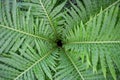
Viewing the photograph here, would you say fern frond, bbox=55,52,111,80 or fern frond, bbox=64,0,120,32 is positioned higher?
fern frond, bbox=64,0,120,32

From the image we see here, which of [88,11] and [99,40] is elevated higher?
[88,11]

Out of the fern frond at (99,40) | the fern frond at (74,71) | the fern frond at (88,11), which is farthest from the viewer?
the fern frond at (88,11)

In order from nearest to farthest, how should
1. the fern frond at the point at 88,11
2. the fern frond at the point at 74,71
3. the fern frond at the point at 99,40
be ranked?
the fern frond at the point at 99,40
the fern frond at the point at 74,71
the fern frond at the point at 88,11

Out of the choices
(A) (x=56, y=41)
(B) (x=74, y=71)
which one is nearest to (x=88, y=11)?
(A) (x=56, y=41)

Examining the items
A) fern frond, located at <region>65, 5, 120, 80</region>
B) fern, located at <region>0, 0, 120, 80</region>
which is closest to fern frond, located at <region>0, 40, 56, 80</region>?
fern, located at <region>0, 0, 120, 80</region>

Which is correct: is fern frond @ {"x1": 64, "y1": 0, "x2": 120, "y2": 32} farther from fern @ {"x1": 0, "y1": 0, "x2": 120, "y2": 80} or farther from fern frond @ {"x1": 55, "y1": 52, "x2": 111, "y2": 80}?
fern frond @ {"x1": 55, "y1": 52, "x2": 111, "y2": 80}

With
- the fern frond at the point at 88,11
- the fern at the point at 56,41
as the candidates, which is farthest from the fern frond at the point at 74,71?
the fern frond at the point at 88,11

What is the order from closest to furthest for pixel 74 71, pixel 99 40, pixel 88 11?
1. pixel 99 40
2. pixel 74 71
3. pixel 88 11

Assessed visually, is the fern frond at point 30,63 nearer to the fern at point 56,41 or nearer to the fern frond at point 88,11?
the fern at point 56,41

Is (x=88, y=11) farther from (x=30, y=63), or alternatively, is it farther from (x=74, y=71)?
(x=30, y=63)
